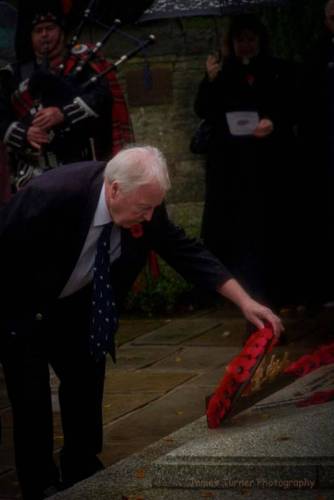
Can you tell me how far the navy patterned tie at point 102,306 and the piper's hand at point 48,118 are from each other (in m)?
3.00

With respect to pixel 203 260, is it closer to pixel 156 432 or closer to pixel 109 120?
pixel 156 432

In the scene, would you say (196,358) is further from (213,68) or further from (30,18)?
(30,18)

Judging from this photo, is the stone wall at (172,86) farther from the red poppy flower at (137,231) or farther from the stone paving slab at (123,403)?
the red poppy flower at (137,231)

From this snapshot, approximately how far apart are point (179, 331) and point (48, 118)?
6.33 ft

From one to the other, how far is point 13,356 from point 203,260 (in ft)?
2.58

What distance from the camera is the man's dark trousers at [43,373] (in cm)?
546

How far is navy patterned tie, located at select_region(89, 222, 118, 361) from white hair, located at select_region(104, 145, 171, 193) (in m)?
0.24

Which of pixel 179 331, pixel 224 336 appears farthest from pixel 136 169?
pixel 179 331

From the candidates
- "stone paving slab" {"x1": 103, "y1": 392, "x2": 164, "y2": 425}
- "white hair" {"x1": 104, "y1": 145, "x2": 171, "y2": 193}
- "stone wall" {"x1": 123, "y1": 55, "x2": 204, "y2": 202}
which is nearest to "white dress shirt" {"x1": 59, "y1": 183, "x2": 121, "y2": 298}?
"white hair" {"x1": 104, "y1": 145, "x2": 171, "y2": 193}

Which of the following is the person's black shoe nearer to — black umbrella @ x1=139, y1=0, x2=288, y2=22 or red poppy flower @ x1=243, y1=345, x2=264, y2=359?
red poppy flower @ x1=243, y1=345, x2=264, y2=359

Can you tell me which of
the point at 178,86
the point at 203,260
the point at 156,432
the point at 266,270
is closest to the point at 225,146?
the point at 266,270

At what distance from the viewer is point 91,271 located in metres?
5.45

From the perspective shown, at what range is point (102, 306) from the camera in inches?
213

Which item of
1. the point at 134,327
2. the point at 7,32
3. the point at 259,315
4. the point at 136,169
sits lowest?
the point at 134,327
